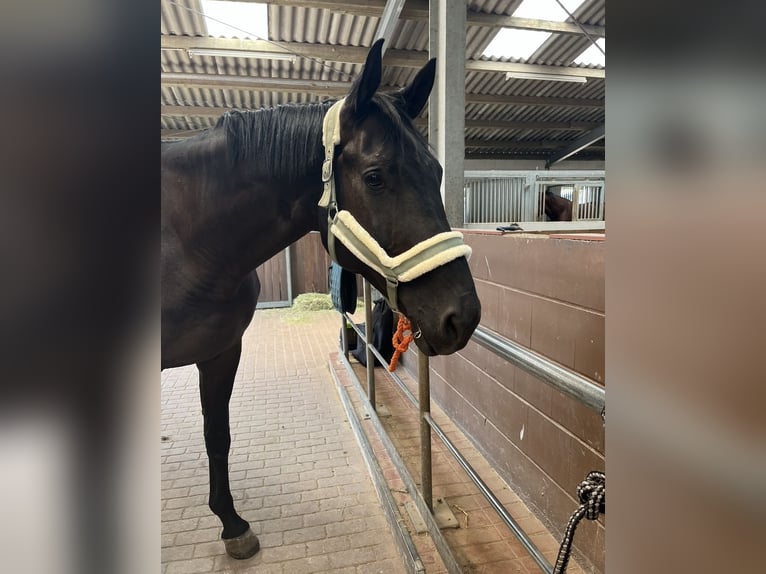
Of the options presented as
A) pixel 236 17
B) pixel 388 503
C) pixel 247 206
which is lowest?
pixel 388 503

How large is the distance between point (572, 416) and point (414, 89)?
4.49 feet

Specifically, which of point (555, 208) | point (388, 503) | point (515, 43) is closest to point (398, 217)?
point (388, 503)

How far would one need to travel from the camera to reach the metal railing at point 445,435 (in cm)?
93

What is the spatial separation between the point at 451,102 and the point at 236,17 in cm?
272

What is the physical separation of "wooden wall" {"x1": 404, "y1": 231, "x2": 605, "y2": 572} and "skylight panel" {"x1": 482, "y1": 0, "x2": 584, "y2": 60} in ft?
11.2

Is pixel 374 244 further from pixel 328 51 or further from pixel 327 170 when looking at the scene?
pixel 328 51

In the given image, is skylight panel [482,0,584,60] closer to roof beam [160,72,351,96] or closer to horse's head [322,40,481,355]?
roof beam [160,72,351,96]

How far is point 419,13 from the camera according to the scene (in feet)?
13.5

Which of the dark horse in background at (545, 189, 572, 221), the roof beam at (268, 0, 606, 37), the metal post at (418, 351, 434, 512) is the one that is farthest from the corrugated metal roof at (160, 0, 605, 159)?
the metal post at (418, 351, 434, 512)

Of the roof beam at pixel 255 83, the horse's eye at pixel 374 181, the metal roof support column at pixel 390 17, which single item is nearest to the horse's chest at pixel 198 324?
the horse's eye at pixel 374 181

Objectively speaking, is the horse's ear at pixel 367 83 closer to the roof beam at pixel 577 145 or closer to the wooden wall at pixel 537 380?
the wooden wall at pixel 537 380
